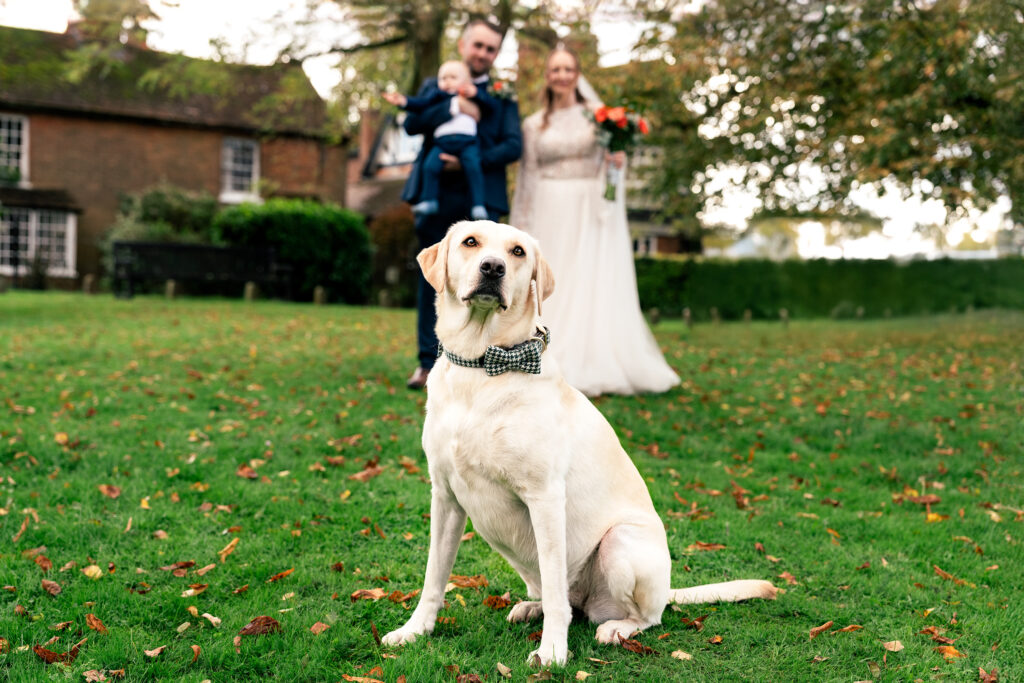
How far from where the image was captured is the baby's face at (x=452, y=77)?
22.4 feet

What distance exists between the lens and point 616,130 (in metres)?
7.55

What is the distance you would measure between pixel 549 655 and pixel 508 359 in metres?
1.11

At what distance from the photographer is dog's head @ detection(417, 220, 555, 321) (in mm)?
2939

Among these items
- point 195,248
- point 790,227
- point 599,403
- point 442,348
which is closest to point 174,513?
point 442,348

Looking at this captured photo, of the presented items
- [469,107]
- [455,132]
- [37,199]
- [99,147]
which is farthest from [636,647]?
[99,147]

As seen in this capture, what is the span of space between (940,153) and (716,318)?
9068 millimetres

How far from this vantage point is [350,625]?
3477mm

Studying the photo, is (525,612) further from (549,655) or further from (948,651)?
(948,651)

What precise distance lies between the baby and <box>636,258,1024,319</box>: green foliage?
1637cm

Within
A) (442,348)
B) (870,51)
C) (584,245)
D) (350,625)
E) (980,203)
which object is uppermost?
(870,51)

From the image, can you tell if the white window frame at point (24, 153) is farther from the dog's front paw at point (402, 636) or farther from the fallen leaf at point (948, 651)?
the fallen leaf at point (948, 651)

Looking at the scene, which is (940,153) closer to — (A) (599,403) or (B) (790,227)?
(A) (599,403)

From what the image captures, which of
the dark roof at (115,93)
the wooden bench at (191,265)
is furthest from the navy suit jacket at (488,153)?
the dark roof at (115,93)

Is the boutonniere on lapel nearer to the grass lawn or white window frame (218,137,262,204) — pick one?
the grass lawn
